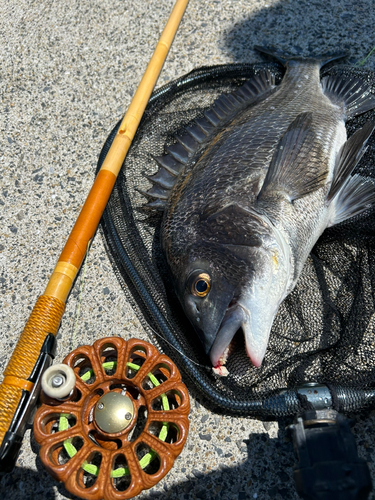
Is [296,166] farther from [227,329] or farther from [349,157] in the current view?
[227,329]

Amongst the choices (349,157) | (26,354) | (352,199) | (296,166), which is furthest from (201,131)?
(26,354)

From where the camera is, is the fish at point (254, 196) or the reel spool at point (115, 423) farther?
the fish at point (254, 196)

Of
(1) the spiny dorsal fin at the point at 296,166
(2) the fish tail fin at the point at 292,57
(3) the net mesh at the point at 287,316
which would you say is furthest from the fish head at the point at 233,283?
(2) the fish tail fin at the point at 292,57

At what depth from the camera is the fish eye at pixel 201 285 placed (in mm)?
1848

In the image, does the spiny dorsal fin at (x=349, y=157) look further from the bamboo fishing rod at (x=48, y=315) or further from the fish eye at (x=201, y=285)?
the bamboo fishing rod at (x=48, y=315)

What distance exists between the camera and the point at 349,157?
2172mm

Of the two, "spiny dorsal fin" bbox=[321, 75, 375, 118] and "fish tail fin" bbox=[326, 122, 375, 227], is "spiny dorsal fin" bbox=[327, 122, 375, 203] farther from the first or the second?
"spiny dorsal fin" bbox=[321, 75, 375, 118]

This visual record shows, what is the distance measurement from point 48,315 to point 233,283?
0.93 meters

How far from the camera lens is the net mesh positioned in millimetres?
1828

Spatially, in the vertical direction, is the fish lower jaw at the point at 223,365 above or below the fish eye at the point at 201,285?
below

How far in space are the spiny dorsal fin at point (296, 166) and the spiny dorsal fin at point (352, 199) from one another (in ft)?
0.49

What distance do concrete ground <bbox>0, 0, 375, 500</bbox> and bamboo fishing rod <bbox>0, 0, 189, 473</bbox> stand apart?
1.26 ft

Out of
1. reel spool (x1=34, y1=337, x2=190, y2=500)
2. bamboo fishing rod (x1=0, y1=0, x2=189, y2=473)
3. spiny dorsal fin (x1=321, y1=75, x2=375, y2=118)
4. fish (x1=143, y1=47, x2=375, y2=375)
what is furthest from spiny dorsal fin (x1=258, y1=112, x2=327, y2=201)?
reel spool (x1=34, y1=337, x2=190, y2=500)

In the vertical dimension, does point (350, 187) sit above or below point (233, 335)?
above
